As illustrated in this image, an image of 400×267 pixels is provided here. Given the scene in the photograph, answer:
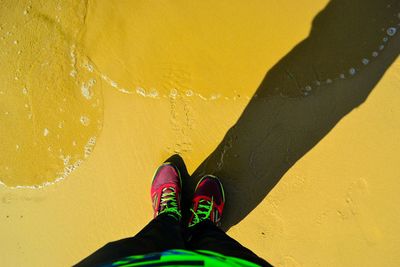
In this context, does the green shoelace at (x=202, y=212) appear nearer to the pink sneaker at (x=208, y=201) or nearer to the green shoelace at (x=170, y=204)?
the pink sneaker at (x=208, y=201)

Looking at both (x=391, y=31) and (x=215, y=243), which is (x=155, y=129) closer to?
(x=215, y=243)

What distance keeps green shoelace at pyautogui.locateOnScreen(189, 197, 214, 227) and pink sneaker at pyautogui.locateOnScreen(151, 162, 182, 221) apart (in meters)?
0.10

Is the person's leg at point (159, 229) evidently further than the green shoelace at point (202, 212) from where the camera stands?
No

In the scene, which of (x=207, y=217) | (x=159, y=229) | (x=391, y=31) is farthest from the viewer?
(x=391, y=31)

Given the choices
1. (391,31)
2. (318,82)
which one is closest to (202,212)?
(318,82)

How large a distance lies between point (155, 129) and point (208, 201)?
63cm

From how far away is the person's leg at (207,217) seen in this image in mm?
1764

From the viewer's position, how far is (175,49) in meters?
2.42

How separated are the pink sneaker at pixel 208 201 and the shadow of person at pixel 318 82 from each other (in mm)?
208

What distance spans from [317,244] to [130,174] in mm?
1396

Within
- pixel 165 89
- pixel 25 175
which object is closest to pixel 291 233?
pixel 165 89

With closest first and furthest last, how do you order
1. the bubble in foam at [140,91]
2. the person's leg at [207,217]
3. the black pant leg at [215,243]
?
1. the black pant leg at [215,243]
2. the person's leg at [207,217]
3. the bubble in foam at [140,91]

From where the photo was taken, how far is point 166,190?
7.67 ft

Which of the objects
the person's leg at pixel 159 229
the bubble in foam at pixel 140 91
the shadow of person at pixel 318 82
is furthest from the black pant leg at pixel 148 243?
the bubble in foam at pixel 140 91
